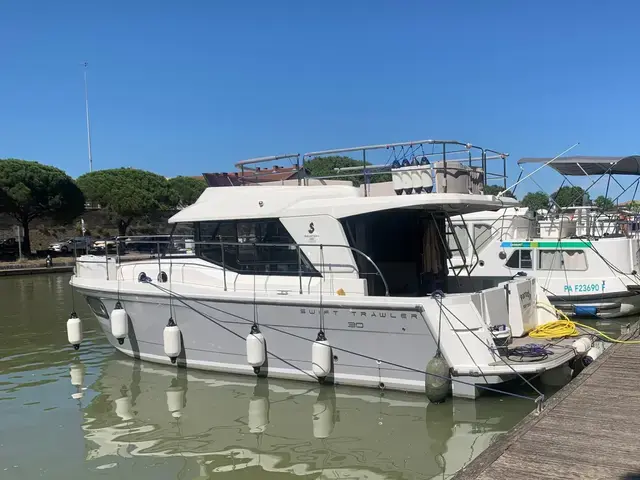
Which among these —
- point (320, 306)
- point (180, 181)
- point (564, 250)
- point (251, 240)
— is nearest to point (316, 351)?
point (320, 306)

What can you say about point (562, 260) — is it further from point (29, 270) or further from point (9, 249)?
point (9, 249)

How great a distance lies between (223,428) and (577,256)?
441 inches

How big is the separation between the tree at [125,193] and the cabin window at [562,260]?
35131 millimetres

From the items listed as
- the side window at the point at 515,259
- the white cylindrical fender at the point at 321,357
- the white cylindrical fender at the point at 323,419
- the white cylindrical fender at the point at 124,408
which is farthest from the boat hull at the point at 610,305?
the white cylindrical fender at the point at 124,408

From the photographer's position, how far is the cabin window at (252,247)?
8.38 m

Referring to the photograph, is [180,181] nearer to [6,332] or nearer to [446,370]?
[6,332]

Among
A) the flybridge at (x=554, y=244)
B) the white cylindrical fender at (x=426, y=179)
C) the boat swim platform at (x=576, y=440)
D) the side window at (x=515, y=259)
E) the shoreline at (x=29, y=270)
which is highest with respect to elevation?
the white cylindrical fender at (x=426, y=179)

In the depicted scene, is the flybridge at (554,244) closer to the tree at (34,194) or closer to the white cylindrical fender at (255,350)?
the white cylindrical fender at (255,350)

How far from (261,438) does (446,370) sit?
2381mm

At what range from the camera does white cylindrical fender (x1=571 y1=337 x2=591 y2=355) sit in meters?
7.55

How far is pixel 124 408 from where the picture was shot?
306 inches

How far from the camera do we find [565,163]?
14203 mm

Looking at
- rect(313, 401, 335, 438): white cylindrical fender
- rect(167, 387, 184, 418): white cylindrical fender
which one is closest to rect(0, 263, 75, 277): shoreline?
rect(167, 387, 184, 418): white cylindrical fender

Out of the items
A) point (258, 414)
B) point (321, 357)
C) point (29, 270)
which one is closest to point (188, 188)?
point (29, 270)
